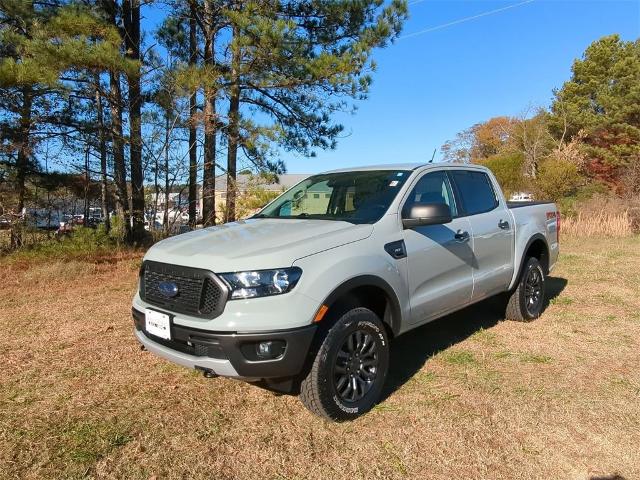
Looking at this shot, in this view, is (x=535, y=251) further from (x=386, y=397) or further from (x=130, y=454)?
(x=130, y=454)

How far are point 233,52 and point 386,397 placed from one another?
8746 millimetres

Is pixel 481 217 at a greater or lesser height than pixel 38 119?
lesser

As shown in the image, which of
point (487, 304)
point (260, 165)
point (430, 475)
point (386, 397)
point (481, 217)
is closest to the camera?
point (430, 475)

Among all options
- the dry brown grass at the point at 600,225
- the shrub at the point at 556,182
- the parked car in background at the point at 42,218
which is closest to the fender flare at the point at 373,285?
the parked car in background at the point at 42,218

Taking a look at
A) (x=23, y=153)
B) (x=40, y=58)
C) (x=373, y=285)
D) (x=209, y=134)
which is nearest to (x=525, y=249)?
(x=373, y=285)

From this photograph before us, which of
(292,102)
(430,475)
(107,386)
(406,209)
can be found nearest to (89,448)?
(107,386)

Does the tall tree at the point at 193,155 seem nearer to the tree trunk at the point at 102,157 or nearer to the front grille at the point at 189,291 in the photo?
the tree trunk at the point at 102,157

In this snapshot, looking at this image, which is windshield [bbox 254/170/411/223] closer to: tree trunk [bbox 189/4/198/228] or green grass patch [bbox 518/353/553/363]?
green grass patch [bbox 518/353/553/363]

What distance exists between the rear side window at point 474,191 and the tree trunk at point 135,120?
6.87 m

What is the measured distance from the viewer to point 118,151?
→ 10516mm

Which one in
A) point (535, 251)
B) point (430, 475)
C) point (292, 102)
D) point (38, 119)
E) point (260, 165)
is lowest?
point (430, 475)

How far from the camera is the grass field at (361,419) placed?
2.73 m

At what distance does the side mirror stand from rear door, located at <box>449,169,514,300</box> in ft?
3.12

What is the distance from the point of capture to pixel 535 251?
224 inches
